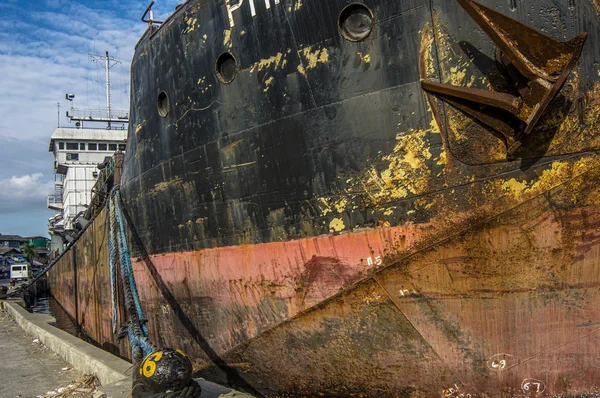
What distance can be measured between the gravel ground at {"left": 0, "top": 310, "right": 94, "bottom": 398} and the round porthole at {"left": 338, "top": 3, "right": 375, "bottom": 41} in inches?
190

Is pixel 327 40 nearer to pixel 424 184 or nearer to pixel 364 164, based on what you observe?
pixel 364 164

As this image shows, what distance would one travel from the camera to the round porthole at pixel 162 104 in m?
5.96

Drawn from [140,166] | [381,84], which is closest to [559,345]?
[381,84]

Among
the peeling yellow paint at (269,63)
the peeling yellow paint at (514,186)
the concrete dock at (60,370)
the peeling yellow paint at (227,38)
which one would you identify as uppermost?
the peeling yellow paint at (227,38)

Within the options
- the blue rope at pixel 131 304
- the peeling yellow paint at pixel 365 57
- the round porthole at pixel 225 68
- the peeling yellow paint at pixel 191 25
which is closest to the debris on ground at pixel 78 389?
the blue rope at pixel 131 304

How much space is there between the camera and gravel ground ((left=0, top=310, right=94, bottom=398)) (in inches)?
225

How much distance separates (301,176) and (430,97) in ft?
4.36

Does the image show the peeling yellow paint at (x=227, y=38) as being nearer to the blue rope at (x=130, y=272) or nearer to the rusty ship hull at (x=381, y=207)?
the rusty ship hull at (x=381, y=207)

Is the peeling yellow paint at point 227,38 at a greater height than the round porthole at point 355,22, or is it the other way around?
the peeling yellow paint at point 227,38

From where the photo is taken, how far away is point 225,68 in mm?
5039

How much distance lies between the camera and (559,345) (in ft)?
11.0

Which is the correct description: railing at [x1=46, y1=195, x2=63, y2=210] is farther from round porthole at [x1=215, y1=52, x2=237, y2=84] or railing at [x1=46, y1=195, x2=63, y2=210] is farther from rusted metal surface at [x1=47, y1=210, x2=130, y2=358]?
round porthole at [x1=215, y1=52, x2=237, y2=84]

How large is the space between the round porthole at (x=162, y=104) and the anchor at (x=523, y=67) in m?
3.79

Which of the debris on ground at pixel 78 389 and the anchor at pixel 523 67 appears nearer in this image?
the anchor at pixel 523 67
